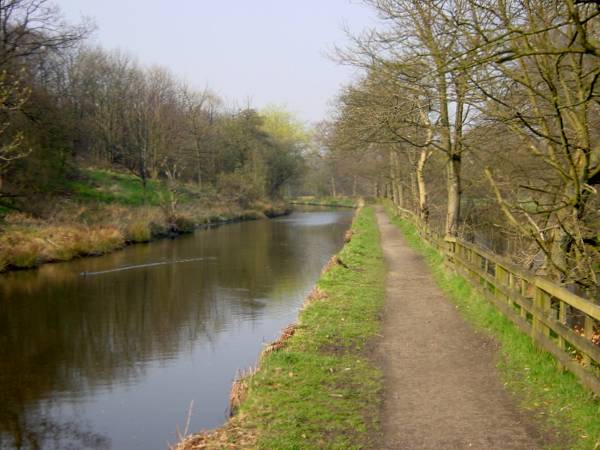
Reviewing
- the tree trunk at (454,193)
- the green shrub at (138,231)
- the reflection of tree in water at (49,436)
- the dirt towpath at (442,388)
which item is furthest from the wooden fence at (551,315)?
the green shrub at (138,231)

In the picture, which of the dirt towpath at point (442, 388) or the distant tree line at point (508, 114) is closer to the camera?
the dirt towpath at point (442, 388)

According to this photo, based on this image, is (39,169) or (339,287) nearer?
(339,287)

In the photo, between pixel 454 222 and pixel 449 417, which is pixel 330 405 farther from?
pixel 454 222

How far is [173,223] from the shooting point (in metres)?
38.0

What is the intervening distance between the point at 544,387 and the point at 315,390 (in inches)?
100

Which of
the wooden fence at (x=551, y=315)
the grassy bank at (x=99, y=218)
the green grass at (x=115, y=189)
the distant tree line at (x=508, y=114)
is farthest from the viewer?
the green grass at (x=115, y=189)

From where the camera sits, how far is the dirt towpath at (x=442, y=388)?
18.8ft

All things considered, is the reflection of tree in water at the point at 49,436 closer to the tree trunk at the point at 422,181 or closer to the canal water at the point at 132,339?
the canal water at the point at 132,339

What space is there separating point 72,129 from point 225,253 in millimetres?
13067

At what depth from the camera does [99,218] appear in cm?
3300

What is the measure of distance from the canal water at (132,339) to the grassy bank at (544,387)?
422cm

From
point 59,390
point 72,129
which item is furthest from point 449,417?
point 72,129

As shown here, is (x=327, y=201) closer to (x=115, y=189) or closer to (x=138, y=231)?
(x=115, y=189)

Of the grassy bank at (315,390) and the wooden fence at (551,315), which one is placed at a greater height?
the wooden fence at (551,315)
